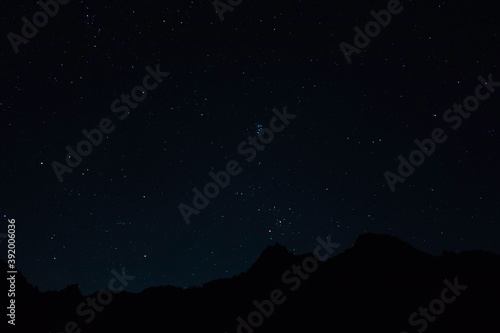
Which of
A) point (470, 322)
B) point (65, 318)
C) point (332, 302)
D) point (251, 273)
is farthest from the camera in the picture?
point (251, 273)

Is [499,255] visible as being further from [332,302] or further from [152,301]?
[152,301]

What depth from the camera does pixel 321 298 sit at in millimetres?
26359

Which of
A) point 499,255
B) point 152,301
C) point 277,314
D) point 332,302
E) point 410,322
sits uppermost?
point 152,301

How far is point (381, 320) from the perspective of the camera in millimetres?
23172

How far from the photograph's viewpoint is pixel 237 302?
2866 centimetres

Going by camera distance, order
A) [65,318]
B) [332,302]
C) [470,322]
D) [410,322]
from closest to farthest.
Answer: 1. [470,322]
2. [410,322]
3. [332,302]
4. [65,318]

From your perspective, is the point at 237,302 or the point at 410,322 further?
the point at 237,302

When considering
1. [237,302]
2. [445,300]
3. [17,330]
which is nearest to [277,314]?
[237,302]

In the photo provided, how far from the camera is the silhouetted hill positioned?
2184 centimetres

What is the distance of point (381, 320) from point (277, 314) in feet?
23.8

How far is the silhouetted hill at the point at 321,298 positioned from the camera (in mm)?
21844

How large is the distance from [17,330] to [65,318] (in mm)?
3811

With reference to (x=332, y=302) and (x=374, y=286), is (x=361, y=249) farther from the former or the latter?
(x=332, y=302)

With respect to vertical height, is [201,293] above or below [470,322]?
above
